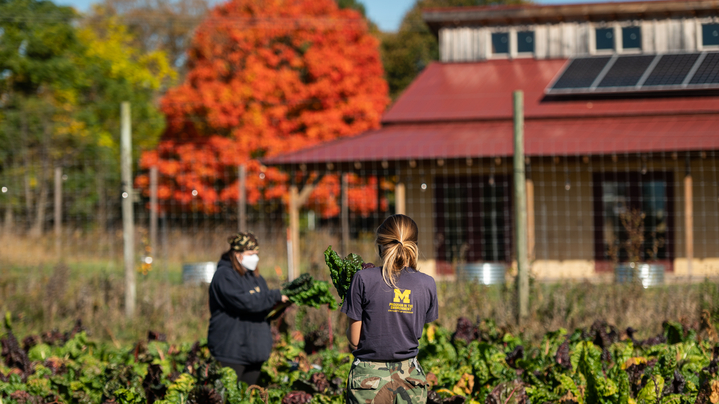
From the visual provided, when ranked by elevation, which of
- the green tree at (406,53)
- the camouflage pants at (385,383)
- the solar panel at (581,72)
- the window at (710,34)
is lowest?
the camouflage pants at (385,383)

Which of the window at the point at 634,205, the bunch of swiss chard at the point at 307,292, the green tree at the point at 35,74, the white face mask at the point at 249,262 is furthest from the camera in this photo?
the green tree at the point at 35,74

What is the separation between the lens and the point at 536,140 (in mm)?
12570

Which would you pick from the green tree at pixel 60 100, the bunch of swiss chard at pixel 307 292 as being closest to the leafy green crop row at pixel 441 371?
the bunch of swiss chard at pixel 307 292

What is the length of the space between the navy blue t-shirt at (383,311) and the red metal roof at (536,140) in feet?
28.5

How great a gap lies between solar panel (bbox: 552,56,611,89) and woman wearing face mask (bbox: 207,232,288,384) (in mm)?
11473

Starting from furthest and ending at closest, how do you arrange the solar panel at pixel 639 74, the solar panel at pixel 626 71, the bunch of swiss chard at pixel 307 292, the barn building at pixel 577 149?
1. the solar panel at pixel 626 71
2. the solar panel at pixel 639 74
3. the barn building at pixel 577 149
4. the bunch of swiss chard at pixel 307 292

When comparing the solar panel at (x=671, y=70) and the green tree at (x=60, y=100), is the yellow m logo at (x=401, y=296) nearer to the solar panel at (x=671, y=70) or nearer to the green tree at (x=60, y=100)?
the solar panel at (x=671, y=70)

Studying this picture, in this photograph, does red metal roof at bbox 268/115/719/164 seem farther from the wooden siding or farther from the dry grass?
the dry grass

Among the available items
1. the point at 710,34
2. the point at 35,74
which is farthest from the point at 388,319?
the point at 35,74

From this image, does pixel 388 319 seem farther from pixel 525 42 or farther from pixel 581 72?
pixel 525 42

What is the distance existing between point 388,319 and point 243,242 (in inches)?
68.1

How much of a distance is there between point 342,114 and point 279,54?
3.36 m

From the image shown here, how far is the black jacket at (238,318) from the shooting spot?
175 inches

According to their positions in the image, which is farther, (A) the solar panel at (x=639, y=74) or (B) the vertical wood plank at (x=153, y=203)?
(A) the solar panel at (x=639, y=74)
